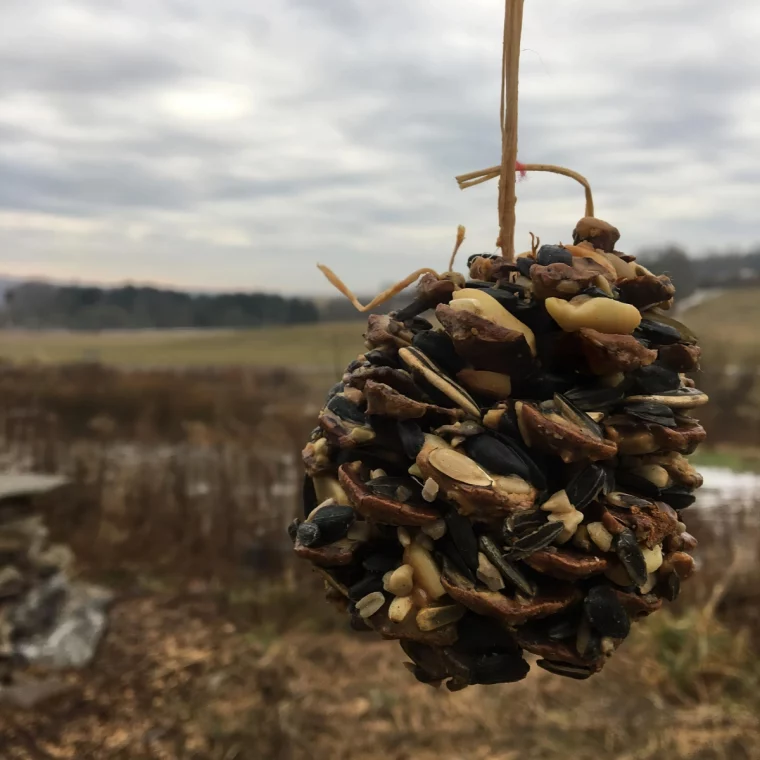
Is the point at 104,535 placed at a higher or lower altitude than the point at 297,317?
lower

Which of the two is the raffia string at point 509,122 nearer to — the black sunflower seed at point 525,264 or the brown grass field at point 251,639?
the black sunflower seed at point 525,264

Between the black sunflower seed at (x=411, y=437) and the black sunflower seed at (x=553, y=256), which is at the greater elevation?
the black sunflower seed at (x=553, y=256)

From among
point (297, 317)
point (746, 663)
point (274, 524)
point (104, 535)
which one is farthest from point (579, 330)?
point (297, 317)

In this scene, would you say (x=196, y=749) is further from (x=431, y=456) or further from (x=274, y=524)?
(x=431, y=456)

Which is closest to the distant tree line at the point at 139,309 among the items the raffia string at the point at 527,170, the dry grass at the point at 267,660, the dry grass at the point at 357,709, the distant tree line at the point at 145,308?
the distant tree line at the point at 145,308

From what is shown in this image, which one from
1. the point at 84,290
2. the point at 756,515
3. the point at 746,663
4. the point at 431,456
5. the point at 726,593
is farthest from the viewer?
the point at 84,290

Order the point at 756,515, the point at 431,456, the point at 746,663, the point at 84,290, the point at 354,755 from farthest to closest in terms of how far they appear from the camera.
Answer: the point at 84,290, the point at 756,515, the point at 746,663, the point at 354,755, the point at 431,456
